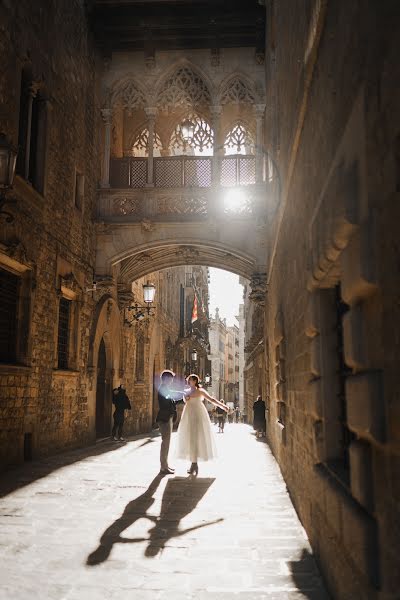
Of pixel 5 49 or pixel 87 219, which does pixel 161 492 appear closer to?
pixel 5 49

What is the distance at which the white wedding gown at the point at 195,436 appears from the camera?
8562 mm

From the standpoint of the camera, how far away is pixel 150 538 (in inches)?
191

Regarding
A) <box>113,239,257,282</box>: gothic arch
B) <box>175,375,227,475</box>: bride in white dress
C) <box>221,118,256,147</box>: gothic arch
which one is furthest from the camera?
<box>113,239,257,282</box>: gothic arch

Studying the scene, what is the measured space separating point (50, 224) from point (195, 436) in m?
5.22

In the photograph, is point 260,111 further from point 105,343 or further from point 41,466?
point 41,466

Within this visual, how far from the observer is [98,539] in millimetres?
4801

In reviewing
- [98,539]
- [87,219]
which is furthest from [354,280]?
[87,219]

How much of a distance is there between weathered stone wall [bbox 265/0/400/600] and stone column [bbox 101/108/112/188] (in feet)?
35.1

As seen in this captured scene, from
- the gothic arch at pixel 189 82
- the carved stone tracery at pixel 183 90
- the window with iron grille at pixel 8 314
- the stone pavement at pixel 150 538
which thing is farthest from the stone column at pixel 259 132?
the stone pavement at pixel 150 538

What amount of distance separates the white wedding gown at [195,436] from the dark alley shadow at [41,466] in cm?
204

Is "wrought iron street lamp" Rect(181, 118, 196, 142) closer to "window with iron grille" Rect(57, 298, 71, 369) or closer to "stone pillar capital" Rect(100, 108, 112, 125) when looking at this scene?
"stone pillar capital" Rect(100, 108, 112, 125)

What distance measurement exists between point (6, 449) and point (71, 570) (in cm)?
542

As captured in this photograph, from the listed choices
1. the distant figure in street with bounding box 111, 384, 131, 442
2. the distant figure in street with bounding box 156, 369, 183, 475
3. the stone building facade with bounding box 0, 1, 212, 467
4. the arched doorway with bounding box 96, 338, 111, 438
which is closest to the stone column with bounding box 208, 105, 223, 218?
the stone building facade with bounding box 0, 1, 212, 467

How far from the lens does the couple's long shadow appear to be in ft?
15.0
